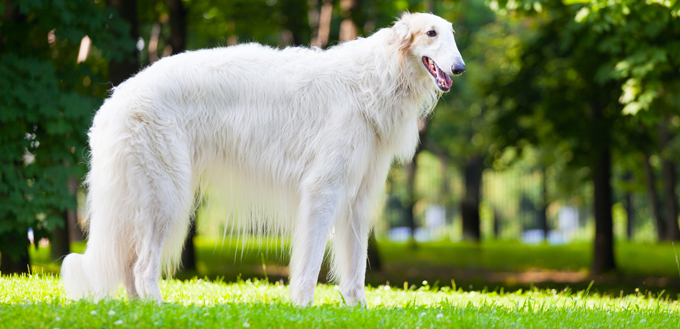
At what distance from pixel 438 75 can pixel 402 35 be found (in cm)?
45

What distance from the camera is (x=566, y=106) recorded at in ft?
41.2

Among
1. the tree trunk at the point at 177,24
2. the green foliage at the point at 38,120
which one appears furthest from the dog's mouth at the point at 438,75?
the tree trunk at the point at 177,24

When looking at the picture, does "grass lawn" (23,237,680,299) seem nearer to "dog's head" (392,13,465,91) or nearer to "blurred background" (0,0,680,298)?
"blurred background" (0,0,680,298)

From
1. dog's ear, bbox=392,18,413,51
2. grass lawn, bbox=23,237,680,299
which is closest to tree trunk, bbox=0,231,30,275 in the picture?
grass lawn, bbox=23,237,680,299

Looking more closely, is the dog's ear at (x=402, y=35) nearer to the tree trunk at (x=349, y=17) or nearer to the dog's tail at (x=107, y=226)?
the dog's tail at (x=107, y=226)

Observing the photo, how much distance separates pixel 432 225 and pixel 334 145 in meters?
30.7

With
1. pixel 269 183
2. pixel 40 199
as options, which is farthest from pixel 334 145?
pixel 40 199

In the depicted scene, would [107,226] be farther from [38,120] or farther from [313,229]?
[38,120]

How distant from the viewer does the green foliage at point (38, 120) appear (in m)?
7.60

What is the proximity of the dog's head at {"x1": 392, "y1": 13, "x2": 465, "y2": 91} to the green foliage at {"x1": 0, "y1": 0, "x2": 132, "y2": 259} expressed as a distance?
4760 millimetres

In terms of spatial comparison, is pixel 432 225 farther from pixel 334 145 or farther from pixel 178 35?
pixel 334 145

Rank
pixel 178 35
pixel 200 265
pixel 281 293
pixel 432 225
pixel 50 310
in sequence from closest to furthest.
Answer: pixel 50 310 < pixel 281 293 < pixel 178 35 < pixel 200 265 < pixel 432 225

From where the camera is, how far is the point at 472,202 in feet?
70.5

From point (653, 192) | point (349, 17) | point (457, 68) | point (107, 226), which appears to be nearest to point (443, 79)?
point (457, 68)
